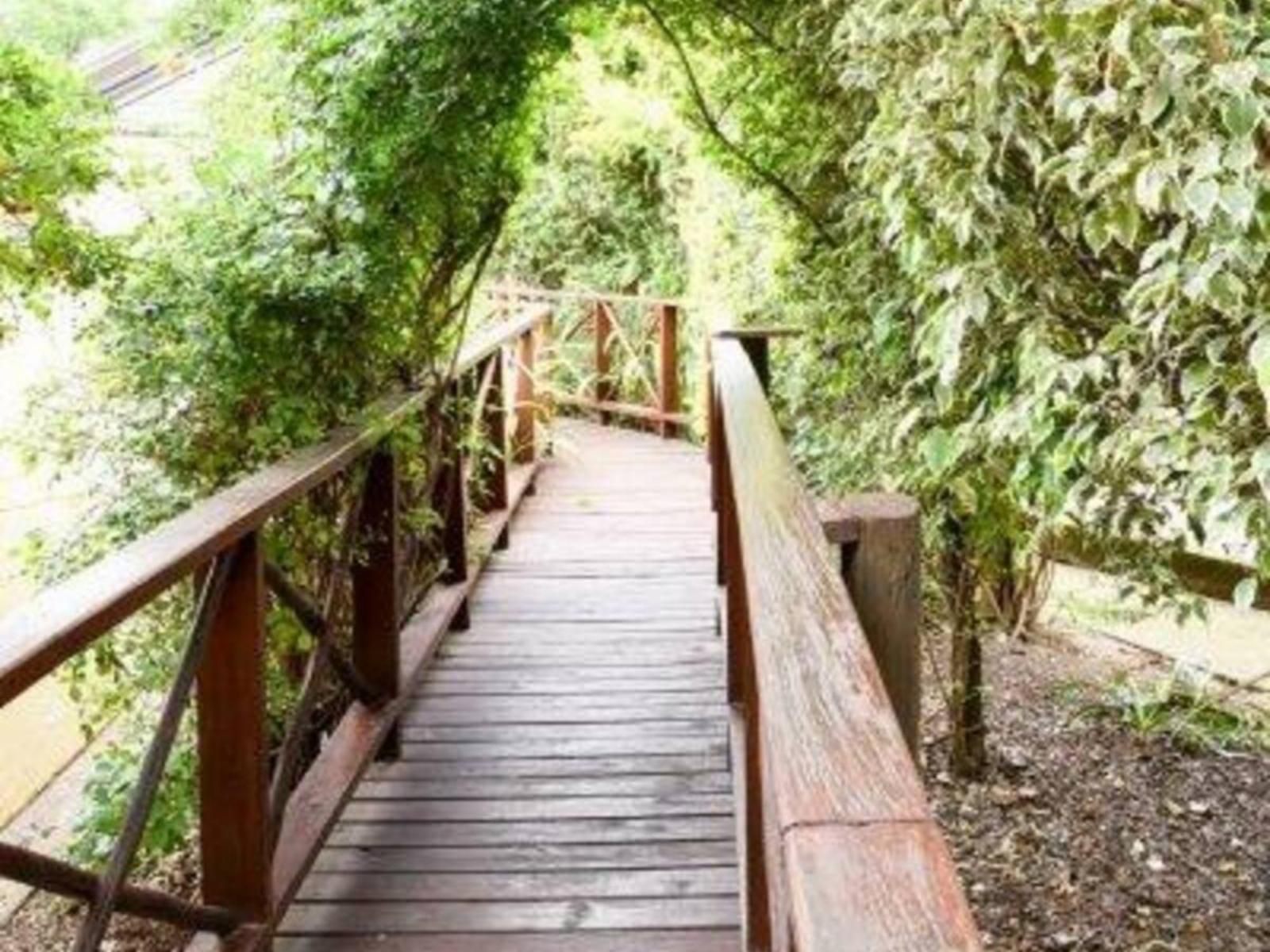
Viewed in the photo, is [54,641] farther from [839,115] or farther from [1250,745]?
[1250,745]

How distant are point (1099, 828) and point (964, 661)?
0.71 meters

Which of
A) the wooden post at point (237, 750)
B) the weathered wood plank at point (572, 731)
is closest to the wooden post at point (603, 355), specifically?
the weathered wood plank at point (572, 731)

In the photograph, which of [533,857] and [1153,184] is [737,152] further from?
[1153,184]

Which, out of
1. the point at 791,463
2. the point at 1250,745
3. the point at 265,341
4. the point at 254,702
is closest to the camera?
the point at 791,463

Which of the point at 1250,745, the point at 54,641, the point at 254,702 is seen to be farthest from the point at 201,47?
the point at 1250,745

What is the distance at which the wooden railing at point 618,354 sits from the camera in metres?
9.58

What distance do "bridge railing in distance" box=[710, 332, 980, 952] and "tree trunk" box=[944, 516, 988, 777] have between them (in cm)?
248

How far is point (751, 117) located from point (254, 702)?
304 centimetres

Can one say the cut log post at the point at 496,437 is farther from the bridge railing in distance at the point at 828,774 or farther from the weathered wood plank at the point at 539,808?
the bridge railing in distance at the point at 828,774

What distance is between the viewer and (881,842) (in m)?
0.81

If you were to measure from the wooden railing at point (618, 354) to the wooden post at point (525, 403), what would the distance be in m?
1.78

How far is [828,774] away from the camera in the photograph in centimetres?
91

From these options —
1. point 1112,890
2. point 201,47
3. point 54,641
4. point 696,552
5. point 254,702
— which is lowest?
point 1112,890

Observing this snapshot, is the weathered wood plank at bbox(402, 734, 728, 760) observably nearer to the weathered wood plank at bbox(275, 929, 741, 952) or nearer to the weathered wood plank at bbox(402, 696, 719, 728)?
the weathered wood plank at bbox(402, 696, 719, 728)
